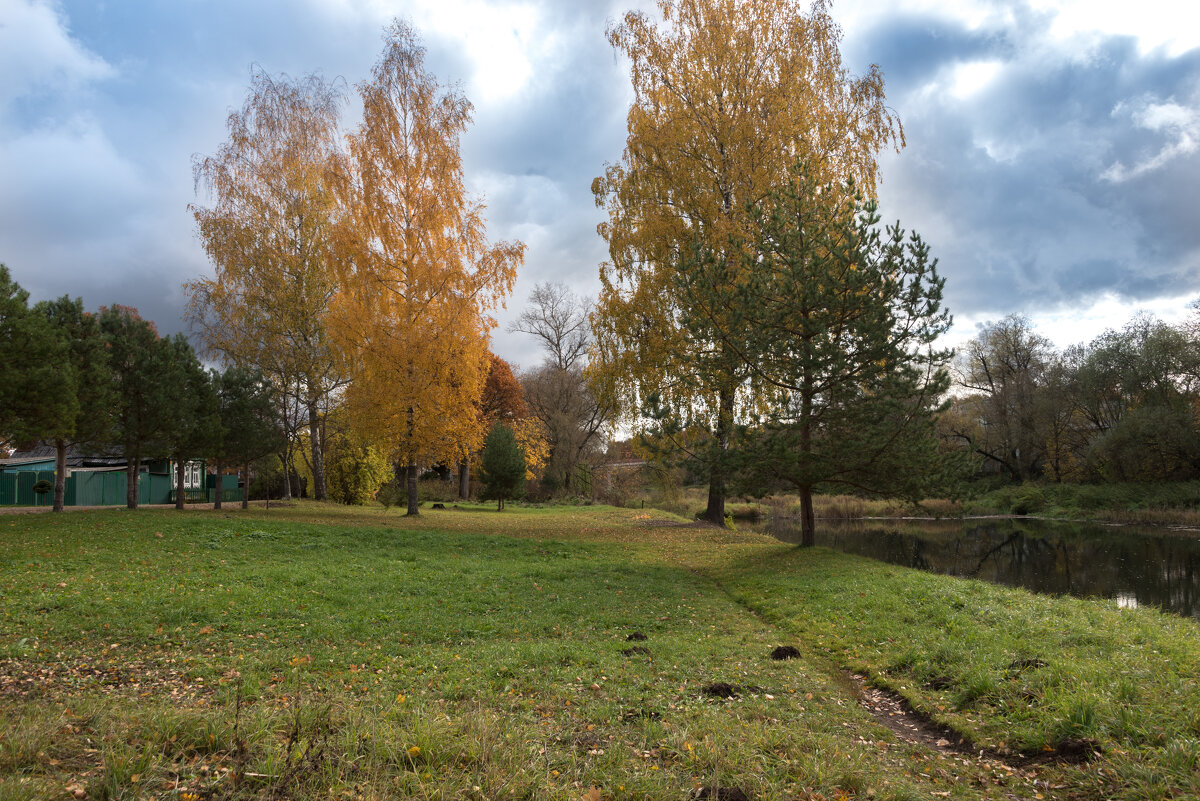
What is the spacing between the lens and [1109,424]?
1682 inches

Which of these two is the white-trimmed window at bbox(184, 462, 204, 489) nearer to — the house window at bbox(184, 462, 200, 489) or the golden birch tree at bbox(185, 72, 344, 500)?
the house window at bbox(184, 462, 200, 489)

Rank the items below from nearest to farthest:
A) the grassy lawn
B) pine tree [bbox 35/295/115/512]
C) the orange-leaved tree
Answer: the grassy lawn, pine tree [bbox 35/295/115/512], the orange-leaved tree

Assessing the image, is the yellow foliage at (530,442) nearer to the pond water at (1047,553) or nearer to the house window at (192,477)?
the pond water at (1047,553)

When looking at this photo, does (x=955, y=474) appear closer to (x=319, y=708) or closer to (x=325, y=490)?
(x=319, y=708)

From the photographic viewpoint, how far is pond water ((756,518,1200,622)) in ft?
49.1

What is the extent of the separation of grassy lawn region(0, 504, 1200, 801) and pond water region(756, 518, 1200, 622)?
23.9ft

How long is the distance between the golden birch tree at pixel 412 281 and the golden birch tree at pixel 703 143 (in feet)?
15.5

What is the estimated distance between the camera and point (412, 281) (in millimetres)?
20672

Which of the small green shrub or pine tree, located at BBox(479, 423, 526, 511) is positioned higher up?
pine tree, located at BBox(479, 423, 526, 511)

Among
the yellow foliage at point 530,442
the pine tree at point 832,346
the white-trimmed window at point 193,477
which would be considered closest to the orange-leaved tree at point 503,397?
the yellow foliage at point 530,442

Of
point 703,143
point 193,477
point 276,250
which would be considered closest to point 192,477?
point 193,477

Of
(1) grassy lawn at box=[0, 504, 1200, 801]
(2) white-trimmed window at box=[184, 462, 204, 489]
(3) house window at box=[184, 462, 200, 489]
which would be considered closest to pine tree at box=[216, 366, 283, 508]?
(1) grassy lawn at box=[0, 504, 1200, 801]

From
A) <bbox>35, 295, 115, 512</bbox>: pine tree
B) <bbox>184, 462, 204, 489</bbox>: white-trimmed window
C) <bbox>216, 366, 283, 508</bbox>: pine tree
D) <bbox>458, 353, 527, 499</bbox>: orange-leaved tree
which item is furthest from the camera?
<bbox>458, 353, 527, 499</bbox>: orange-leaved tree

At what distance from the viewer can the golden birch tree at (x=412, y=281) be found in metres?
20.4
